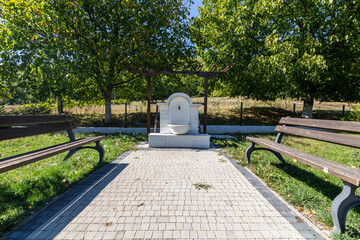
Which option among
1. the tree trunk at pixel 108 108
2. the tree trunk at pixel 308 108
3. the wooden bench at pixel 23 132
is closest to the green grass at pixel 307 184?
the wooden bench at pixel 23 132

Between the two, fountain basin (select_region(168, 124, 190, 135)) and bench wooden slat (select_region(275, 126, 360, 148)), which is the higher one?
bench wooden slat (select_region(275, 126, 360, 148))

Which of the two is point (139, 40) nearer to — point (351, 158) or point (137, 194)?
point (137, 194)

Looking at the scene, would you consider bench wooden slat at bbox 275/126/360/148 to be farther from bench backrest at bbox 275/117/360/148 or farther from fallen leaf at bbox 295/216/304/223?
fallen leaf at bbox 295/216/304/223

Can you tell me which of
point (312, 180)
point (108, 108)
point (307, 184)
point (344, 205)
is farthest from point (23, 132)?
point (108, 108)

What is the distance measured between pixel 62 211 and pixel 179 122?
5.09 m

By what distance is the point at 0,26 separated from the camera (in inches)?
321

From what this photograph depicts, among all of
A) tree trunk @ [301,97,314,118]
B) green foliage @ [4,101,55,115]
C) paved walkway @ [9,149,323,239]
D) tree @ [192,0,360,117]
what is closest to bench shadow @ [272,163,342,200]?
paved walkway @ [9,149,323,239]

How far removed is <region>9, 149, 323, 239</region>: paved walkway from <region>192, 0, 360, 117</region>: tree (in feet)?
23.1

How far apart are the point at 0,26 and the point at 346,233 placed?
1244cm

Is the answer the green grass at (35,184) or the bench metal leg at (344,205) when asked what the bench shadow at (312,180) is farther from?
the green grass at (35,184)

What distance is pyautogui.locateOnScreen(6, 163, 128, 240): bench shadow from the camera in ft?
Result: 7.02

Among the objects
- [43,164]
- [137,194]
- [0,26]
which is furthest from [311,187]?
[0,26]

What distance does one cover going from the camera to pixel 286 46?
8.80 metres

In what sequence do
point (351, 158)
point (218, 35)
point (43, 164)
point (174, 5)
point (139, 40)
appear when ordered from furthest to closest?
Answer: point (218, 35), point (174, 5), point (139, 40), point (351, 158), point (43, 164)
